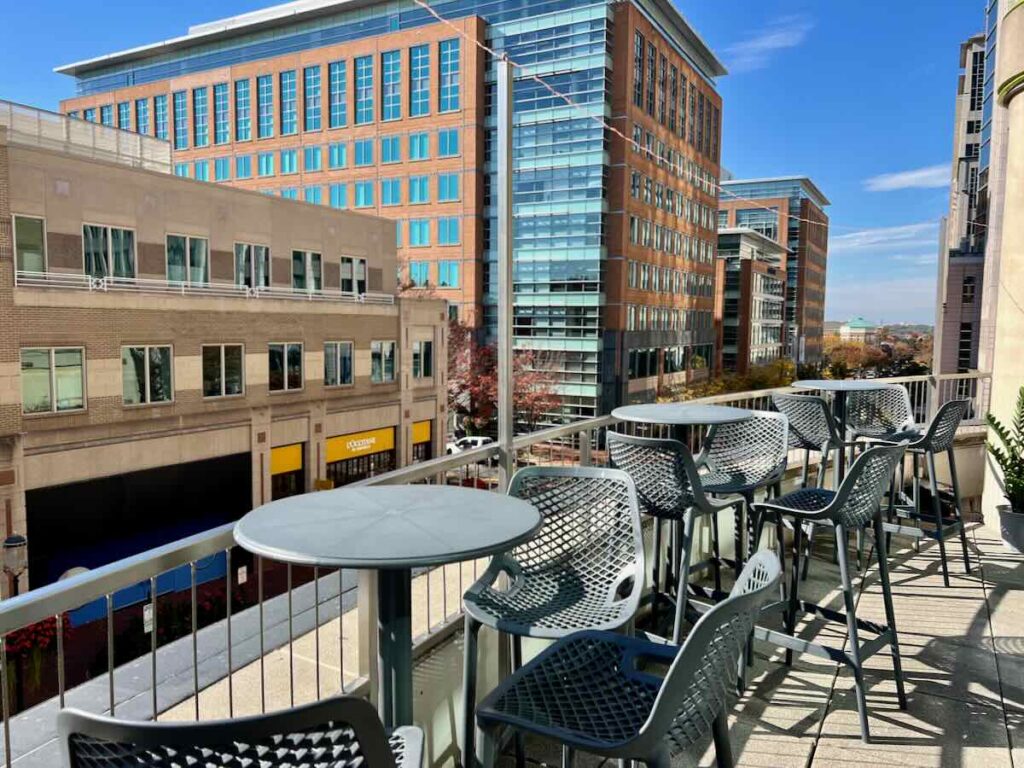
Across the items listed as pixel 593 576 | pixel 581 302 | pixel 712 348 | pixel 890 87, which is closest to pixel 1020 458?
pixel 593 576

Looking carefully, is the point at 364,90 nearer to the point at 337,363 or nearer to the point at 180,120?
the point at 180,120

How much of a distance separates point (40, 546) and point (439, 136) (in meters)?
27.4

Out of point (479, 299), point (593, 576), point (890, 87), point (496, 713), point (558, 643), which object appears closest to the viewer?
point (496, 713)

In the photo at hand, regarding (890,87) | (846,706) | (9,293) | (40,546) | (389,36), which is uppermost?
(389,36)

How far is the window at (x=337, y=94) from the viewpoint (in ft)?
132

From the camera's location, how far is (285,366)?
78.3 ft

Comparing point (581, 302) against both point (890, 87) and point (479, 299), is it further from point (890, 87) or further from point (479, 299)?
point (890, 87)

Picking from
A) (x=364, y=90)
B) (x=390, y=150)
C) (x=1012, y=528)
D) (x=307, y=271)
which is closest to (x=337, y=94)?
(x=364, y=90)

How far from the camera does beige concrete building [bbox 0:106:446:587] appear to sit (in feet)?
61.2

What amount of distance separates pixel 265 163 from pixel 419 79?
37.0 feet

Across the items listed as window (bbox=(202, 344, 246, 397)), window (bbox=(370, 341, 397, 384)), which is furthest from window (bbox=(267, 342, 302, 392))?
window (bbox=(370, 341, 397, 384))

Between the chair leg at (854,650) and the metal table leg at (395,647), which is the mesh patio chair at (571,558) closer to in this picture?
the metal table leg at (395,647)

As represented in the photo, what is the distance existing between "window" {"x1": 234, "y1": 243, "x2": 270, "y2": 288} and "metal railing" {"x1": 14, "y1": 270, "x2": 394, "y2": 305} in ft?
0.85

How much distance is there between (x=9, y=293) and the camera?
1764 centimetres
